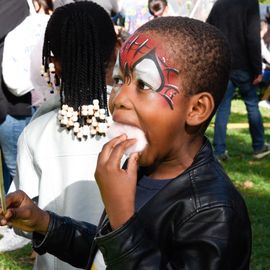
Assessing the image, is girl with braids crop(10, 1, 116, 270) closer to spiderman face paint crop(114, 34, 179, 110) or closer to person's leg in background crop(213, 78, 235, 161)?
spiderman face paint crop(114, 34, 179, 110)

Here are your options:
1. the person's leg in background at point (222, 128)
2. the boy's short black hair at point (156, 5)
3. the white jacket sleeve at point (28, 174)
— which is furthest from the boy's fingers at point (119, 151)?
the boy's short black hair at point (156, 5)

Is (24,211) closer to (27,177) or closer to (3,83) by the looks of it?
(27,177)

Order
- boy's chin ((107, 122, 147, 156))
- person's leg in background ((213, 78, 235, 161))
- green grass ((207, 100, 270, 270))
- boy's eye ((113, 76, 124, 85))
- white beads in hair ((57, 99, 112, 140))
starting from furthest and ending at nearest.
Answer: person's leg in background ((213, 78, 235, 161)) < green grass ((207, 100, 270, 270)) < white beads in hair ((57, 99, 112, 140)) < boy's eye ((113, 76, 124, 85)) < boy's chin ((107, 122, 147, 156))

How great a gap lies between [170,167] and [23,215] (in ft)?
1.72

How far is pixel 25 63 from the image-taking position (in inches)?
180

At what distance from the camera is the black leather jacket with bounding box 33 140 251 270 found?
64.7 inches

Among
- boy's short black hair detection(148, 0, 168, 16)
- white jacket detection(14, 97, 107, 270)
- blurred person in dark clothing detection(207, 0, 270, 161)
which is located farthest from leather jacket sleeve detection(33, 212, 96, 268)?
boy's short black hair detection(148, 0, 168, 16)

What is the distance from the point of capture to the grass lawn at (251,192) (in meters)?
4.91

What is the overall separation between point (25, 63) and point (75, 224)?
2.55 metres

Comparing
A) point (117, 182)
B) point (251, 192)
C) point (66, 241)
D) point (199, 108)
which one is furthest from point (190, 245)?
point (251, 192)

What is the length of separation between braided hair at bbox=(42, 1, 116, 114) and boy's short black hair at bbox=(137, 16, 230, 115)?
0.90m

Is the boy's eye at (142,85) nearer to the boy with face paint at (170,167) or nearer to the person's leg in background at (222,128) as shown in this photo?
the boy with face paint at (170,167)

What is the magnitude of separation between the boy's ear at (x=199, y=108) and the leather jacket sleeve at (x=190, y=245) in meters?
0.26

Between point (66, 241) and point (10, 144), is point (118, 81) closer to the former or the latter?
point (66, 241)
